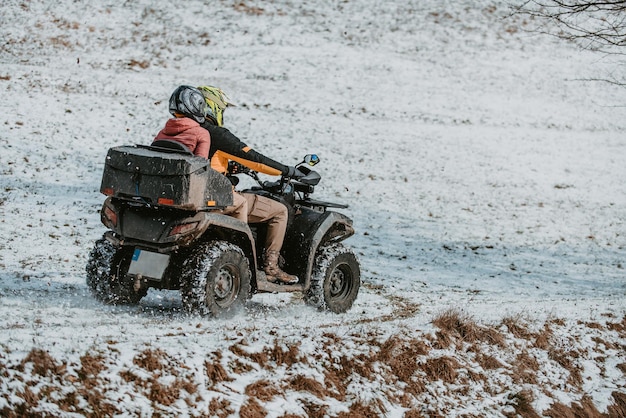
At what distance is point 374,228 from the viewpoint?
637 inches

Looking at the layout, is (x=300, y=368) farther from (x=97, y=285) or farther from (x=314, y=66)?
(x=314, y=66)

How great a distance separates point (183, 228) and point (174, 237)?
120 mm

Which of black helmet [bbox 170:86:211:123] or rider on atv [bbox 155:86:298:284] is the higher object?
black helmet [bbox 170:86:211:123]

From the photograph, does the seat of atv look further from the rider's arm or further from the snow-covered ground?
the snow-covered ground

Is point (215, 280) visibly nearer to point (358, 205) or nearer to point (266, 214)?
point (266, 214)

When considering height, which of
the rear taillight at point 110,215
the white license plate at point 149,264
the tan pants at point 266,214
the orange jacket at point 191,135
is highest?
the orange jacket at point 191,135

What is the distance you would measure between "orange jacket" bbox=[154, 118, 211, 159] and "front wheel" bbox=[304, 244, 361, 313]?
2012 millimetres

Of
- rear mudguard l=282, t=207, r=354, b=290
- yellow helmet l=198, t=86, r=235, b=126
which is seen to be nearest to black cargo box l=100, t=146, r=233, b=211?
yellow helmet l=198, t=86, r=235, b=126

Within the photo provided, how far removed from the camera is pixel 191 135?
703 cm

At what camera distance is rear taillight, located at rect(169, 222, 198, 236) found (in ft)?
21.9

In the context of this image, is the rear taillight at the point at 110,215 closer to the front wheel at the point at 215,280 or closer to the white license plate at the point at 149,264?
the white license plate at the point at 149,264

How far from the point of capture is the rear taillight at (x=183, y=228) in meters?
6.68

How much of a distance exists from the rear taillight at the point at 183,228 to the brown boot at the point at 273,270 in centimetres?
130

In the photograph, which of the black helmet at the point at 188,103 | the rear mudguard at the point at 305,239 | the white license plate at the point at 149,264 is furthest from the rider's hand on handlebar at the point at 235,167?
the white license plate at the point at 149,264
